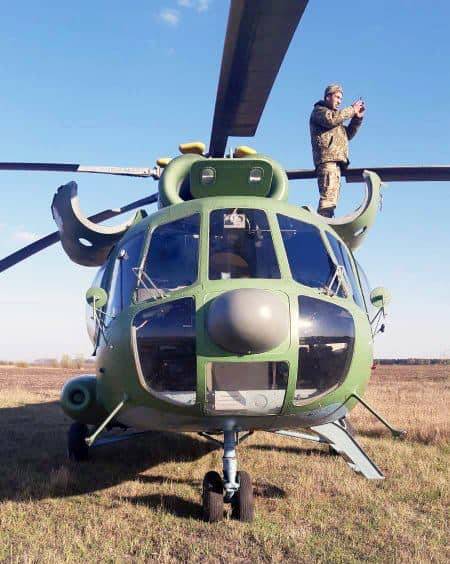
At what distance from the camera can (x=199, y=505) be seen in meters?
5.03

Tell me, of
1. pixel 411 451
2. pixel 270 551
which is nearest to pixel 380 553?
pixel 270 551

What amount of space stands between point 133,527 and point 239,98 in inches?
148

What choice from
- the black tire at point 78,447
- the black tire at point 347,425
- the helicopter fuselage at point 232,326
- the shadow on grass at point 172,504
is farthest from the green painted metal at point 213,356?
the black tire at point 78,447

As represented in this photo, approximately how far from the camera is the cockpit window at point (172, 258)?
182 inches

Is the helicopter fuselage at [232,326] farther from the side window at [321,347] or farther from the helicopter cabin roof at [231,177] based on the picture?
the helicopter cabin roof at [231,177]

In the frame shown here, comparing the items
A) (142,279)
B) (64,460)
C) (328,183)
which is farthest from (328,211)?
(64,460)

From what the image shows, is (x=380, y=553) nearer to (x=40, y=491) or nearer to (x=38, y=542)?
(x=38, y=542)

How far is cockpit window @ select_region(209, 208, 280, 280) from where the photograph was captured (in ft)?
15.5

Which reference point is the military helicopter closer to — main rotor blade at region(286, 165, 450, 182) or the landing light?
the landing light

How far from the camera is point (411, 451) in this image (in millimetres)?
7426

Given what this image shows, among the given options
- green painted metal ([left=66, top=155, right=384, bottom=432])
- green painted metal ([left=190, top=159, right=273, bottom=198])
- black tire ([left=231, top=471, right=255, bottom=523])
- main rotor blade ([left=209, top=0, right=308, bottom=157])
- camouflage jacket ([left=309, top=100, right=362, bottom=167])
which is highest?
camouflage jacket ([left=309, top=100, right=362, bottom=167])

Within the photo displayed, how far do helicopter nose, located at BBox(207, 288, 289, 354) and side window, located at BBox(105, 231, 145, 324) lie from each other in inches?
43.5

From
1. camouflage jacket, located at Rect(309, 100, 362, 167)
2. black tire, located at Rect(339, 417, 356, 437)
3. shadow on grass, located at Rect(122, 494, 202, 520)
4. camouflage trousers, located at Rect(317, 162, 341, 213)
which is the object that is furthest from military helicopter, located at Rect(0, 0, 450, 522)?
camouflage jacket, located at Rect(309, 100, 362, 167)

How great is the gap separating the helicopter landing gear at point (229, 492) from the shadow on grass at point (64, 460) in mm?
516
